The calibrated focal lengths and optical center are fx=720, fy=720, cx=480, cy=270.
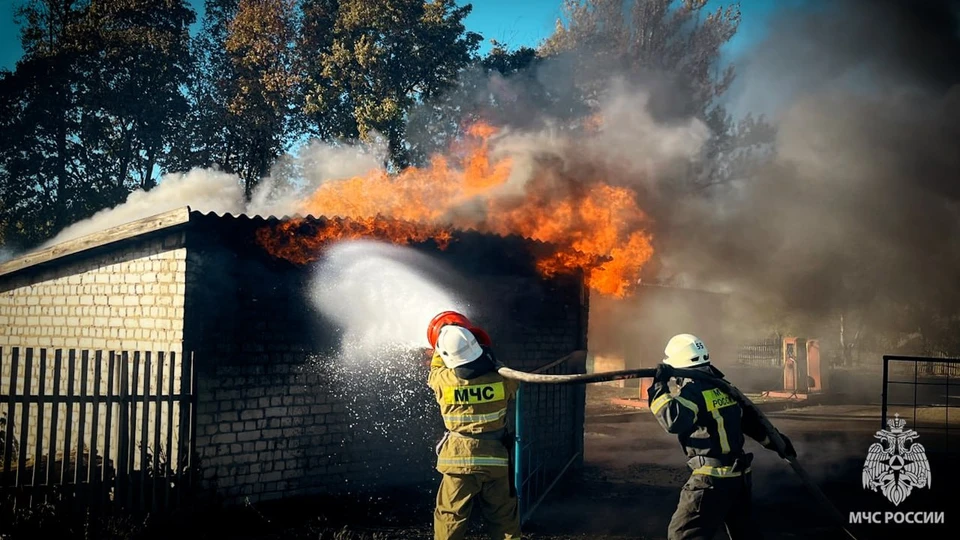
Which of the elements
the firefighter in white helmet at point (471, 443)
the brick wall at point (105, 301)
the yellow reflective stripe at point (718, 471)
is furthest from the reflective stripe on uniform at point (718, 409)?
the brick wall at point (105, 301)

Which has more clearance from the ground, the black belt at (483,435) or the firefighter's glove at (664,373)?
the firefighter's glove at (664,373)

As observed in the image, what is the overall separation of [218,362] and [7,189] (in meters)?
19.8

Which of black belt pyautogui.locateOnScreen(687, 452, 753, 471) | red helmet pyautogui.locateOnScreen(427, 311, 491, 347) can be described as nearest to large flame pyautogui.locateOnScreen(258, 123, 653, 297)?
red helmet pyautogui.locateOnScreen(427, 311, 491, 347)

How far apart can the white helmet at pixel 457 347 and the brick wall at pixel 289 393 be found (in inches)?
131

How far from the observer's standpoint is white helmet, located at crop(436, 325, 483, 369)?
518 cm

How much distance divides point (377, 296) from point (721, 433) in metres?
4.74

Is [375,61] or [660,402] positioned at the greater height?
[375,61]

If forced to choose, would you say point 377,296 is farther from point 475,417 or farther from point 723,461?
point 723,461

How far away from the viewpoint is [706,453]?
5.01 m

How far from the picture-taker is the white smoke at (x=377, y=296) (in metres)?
8.31

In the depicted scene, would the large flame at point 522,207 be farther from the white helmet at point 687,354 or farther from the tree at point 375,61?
the tree at point 375,61

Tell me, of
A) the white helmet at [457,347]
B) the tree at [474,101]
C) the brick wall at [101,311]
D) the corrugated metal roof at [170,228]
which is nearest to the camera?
the white helmet at [457,347]

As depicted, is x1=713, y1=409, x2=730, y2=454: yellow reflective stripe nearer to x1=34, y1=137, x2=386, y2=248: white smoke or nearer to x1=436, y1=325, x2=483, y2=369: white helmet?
x1=436, y1=325, x2=483, y2=369: white helmet

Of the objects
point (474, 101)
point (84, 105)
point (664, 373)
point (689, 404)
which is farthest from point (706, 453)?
point (84, 105)
